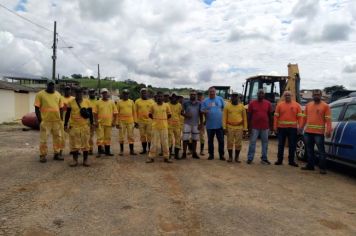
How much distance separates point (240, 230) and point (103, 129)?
6381mm

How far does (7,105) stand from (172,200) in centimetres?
2410

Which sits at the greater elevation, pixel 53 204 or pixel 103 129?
pixel 103 129

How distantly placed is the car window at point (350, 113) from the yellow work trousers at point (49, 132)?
6.91 metres

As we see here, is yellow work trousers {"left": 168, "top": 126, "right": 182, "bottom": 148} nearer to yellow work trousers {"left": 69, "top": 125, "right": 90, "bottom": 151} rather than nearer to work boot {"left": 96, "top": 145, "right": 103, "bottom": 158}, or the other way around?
work boot {"left": 96, "top": 145, "right": 103, "bottom": 158}

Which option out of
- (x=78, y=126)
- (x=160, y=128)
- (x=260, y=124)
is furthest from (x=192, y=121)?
(x=78, y=126)

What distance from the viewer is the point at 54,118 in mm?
9414

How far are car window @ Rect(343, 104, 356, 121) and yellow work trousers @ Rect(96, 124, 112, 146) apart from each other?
6.03 meters

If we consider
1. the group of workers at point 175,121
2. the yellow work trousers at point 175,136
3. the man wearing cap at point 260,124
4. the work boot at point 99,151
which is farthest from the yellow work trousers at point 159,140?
the man wearing cap at point 260,124

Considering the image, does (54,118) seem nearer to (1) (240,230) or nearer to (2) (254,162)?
(2) (254,162)

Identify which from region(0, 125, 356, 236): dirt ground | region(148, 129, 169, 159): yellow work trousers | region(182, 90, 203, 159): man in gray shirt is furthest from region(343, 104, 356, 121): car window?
region(148, 129, 169, 159): yellow work trousers

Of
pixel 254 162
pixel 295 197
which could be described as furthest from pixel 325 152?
pixel 295 197

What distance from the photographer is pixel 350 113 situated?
8.52 meters

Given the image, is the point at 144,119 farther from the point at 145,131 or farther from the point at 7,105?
the point at 7,105

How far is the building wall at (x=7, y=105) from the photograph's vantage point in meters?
25.8
